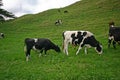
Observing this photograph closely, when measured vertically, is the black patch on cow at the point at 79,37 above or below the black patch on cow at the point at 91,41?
above

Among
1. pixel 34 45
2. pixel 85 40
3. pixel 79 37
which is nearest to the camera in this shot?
pixel 34 45

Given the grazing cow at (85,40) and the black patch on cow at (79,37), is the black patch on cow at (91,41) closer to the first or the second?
the grazing cow at (85,40)

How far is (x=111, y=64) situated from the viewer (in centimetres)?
1934

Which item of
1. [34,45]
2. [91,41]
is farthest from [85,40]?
[34,45]

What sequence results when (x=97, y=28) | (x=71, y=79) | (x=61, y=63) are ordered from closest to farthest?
(x=71, y=79)
(x=61, y=63)
(x=97, y=28)

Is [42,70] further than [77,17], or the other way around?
[77,17]

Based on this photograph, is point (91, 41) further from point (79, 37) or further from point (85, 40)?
point (79, 37)

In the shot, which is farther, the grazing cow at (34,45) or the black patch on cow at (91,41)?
the black patch on cow at (91,41)

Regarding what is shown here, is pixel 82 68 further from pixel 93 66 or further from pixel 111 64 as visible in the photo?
pixel 111 64

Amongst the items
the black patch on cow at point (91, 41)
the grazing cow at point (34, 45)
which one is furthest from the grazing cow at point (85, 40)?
the grazing cow at point (34, 45)

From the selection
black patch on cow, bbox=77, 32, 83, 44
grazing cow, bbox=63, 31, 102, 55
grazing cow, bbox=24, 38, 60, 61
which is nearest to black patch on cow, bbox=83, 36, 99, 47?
grazing cow, bbox=63, 31, 102, 55

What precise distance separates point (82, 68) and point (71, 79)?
104 inches

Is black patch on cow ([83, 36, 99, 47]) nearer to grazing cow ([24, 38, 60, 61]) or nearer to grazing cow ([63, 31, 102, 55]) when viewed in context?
grazing cow ([63, 31, 102, 55])

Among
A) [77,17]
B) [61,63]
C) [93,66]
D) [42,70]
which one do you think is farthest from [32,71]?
[77,17]
